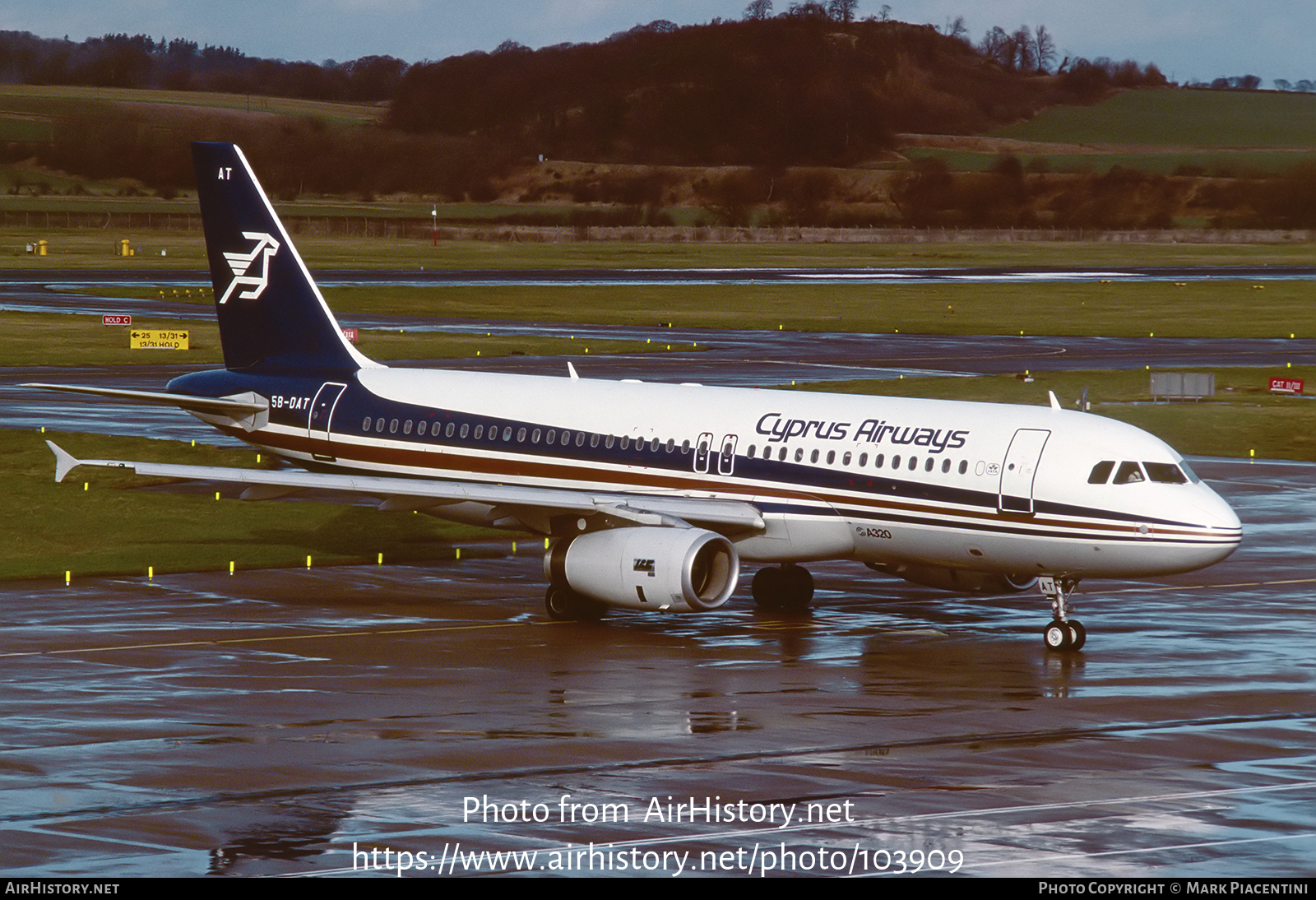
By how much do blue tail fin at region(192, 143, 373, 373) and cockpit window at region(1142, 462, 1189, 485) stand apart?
18.0 metres

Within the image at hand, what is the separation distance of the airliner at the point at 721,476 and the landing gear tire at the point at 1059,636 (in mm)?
40

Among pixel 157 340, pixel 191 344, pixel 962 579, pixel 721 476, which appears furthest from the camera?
pixel 191 344

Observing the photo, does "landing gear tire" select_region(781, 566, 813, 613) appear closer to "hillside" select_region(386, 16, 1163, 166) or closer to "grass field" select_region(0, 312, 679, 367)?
"grass field" select_region(0, 312, 679, 367)

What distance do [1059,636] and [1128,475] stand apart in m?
3.03

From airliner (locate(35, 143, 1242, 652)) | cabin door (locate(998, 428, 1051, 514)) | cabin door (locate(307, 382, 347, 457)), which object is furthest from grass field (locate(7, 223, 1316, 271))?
cabin door (locate(998, 428, 1051, 514))

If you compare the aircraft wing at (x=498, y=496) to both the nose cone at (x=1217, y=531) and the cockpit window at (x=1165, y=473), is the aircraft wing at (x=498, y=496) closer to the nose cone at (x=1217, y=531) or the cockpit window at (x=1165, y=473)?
the cockpit window at (x=1165, y=473)

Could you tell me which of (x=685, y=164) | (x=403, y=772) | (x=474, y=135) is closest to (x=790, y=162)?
(x=685, y=164)

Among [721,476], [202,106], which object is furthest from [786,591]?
[202,106]

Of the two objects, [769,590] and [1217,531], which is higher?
[1217,531]

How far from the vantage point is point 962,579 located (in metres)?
34.8

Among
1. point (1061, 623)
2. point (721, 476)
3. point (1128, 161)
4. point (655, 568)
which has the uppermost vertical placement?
point (1128, 161)

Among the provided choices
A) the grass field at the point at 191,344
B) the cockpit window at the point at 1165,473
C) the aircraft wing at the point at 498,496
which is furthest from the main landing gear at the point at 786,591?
the grass field at the point at 191,344

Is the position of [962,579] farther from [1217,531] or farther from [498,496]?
[498,496]

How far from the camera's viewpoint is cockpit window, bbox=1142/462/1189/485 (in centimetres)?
3172
